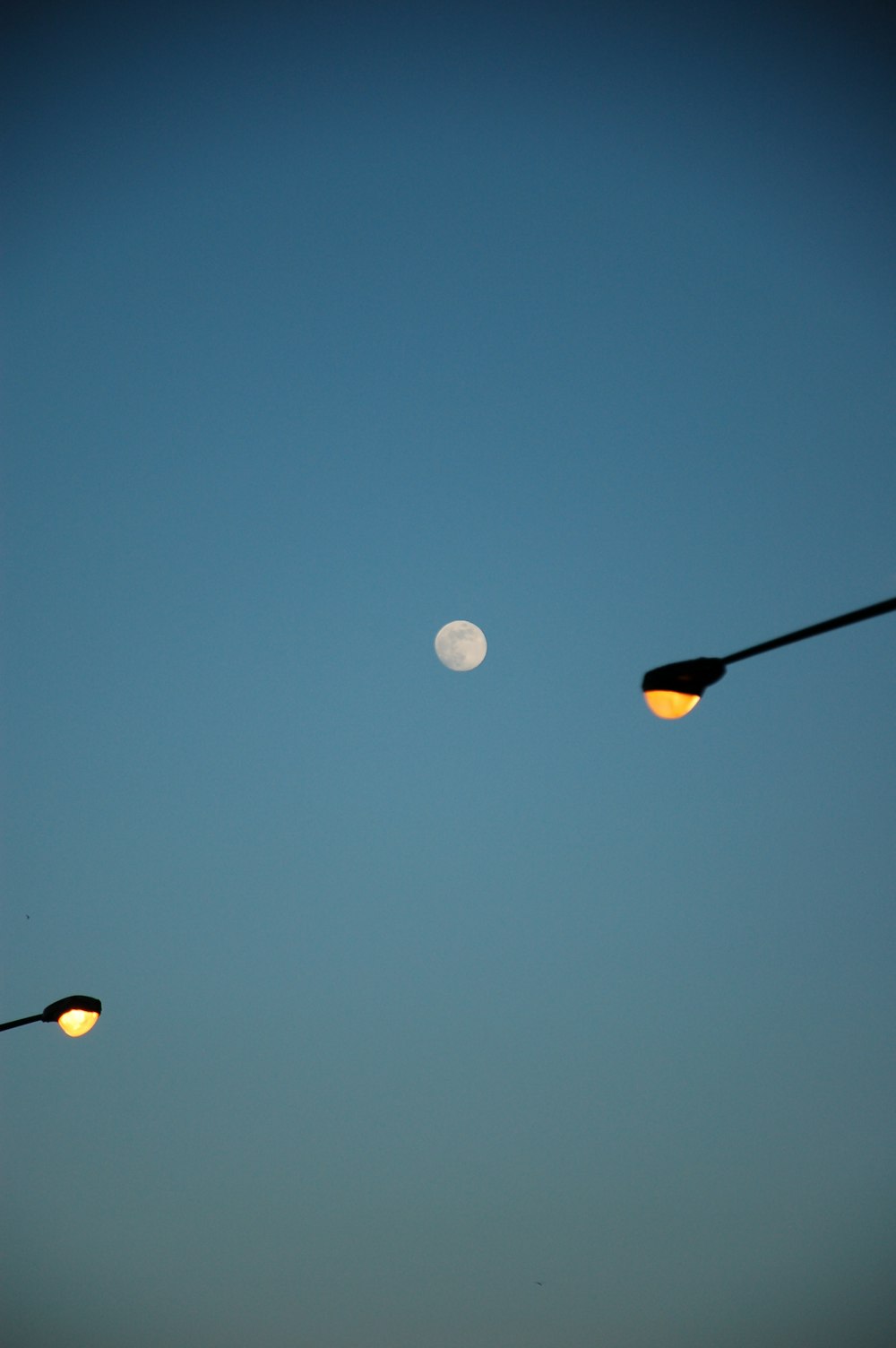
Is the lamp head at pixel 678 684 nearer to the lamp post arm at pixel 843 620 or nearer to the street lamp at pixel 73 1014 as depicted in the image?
the lamp post arm at pixel 843 620

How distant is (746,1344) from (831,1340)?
756 centimetres

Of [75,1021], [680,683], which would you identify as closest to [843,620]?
[680,683]

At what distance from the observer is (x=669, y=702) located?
5.84 m

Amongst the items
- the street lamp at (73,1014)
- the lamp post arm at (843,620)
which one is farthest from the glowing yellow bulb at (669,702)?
the street lamp at (73,1014)

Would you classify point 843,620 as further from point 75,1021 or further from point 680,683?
point 75,1021

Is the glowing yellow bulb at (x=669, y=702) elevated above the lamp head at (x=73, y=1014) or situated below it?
above

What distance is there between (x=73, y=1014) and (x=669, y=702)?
718 cm

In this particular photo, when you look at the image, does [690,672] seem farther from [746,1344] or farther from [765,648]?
[746,1344]

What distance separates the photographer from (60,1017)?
8.81 meters

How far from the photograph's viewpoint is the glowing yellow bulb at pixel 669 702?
579 centimetres

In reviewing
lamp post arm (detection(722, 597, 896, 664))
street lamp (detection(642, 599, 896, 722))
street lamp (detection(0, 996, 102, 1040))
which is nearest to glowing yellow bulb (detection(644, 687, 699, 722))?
street lamp (detection(642, 599, 896, 722))

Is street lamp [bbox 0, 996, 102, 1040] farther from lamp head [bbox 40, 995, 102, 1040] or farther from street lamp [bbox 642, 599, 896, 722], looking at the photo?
street lamp [bbox 642, 599, 896, 722]

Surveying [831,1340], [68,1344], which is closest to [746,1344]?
[831,1340]

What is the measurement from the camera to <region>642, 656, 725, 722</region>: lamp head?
5.61 m
